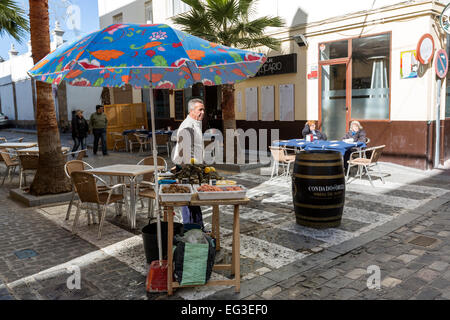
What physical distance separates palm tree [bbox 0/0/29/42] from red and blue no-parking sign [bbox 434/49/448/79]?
11.4 m

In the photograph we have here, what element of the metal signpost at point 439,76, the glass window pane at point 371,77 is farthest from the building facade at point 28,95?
the metal signpost at point 439,76

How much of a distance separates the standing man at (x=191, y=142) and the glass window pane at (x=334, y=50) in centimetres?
773

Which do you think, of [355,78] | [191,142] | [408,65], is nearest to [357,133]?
[408,65]

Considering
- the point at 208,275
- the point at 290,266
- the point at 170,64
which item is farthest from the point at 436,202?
the point at 170,64

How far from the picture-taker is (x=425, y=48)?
8969 millimetres

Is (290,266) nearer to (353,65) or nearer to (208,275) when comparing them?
(208,275)

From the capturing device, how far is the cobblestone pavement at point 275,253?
3.62 meters

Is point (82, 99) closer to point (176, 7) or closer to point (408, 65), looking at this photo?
point (176, 7)

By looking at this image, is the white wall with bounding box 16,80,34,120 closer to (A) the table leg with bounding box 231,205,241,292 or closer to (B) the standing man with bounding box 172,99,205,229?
(B) the standing man with bounding box 172,99,205,229

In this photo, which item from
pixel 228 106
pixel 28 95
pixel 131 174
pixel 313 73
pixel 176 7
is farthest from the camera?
pixel 28 95

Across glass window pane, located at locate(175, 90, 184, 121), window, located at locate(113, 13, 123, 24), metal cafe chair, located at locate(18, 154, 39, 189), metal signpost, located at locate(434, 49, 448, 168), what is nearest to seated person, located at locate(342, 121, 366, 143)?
metal signpost, located at locate(434, 49, 448, 168)

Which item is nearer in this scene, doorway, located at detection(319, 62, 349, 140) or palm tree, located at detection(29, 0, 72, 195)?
palm tree, located at detection(29, 0, 72, 195)

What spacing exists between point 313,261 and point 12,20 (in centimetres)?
1213

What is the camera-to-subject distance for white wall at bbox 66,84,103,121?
24953 mm
